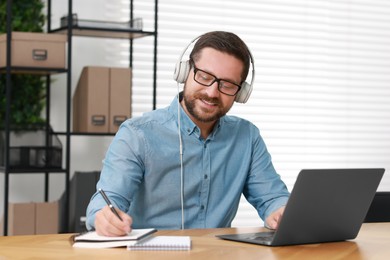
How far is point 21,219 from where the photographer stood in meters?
3.61

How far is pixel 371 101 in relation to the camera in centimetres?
507

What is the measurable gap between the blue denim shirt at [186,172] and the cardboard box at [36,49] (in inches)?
50.8

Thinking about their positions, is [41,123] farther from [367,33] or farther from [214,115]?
[367,33]

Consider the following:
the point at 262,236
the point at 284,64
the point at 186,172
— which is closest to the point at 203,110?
the point at 186,172

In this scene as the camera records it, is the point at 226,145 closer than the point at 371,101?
Yes

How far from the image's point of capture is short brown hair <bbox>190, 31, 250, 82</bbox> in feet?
7.83

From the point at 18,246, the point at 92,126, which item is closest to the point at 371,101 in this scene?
the point at 92,126

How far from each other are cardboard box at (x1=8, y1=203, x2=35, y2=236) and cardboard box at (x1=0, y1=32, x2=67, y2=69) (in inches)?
26.8

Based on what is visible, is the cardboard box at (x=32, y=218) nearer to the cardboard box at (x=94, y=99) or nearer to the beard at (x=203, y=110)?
the cardboard box at (x=94, y=99)

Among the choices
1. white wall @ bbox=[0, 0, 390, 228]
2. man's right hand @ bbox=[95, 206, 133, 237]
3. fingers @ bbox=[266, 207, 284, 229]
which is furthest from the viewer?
white wall @ bbox=[0, 0, 390, 228]

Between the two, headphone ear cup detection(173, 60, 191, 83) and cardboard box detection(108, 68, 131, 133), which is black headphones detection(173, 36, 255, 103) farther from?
cardboard box detection(108, 68, 131, 133)

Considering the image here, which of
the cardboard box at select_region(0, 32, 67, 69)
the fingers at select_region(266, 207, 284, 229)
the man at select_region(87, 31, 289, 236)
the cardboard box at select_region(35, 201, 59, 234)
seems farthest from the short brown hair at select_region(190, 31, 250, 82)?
the cardboard box at select_region(35, 201, 59, 234)

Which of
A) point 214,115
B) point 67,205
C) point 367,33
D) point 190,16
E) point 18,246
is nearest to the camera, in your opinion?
point 18,246

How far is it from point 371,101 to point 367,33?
0.46 meters
